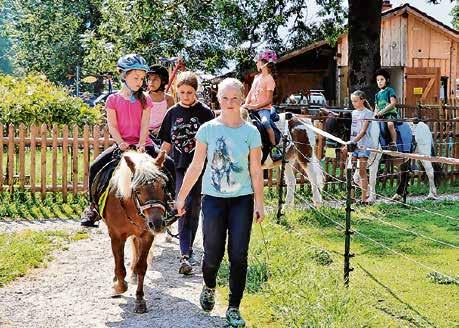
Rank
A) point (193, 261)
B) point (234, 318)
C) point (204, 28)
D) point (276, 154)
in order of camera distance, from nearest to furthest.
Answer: point (234, 318)
point (193, 261)
point (276, 154)
point (204, 28)

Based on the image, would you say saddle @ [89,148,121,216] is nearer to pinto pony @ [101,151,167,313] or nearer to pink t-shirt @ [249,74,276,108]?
pinto pony @ [101,151,167,313]

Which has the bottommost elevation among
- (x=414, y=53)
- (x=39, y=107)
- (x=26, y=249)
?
(x=26, y=249)

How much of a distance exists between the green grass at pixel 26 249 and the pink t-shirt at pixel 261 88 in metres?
3.26

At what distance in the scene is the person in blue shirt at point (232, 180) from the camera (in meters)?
5.56

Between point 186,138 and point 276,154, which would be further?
point 276,154

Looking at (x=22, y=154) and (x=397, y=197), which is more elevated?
(x=22, y=154)

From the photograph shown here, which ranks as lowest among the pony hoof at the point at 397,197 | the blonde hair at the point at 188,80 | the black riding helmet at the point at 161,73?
the pony hoof at the point at 397,197

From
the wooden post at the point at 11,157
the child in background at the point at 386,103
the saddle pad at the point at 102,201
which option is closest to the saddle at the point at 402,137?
the child in background at the point at 386,103

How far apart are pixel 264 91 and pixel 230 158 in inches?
191

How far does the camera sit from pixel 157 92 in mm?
9039

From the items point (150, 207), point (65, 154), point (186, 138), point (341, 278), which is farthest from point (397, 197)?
point (150, 207)

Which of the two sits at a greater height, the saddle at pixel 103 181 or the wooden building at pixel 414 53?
the wooden building at pixel 414 53

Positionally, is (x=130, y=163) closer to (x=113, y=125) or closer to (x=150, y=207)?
(x=150, y=207)

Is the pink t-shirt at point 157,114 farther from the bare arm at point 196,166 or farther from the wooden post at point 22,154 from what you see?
the wooden post at point 22,154
